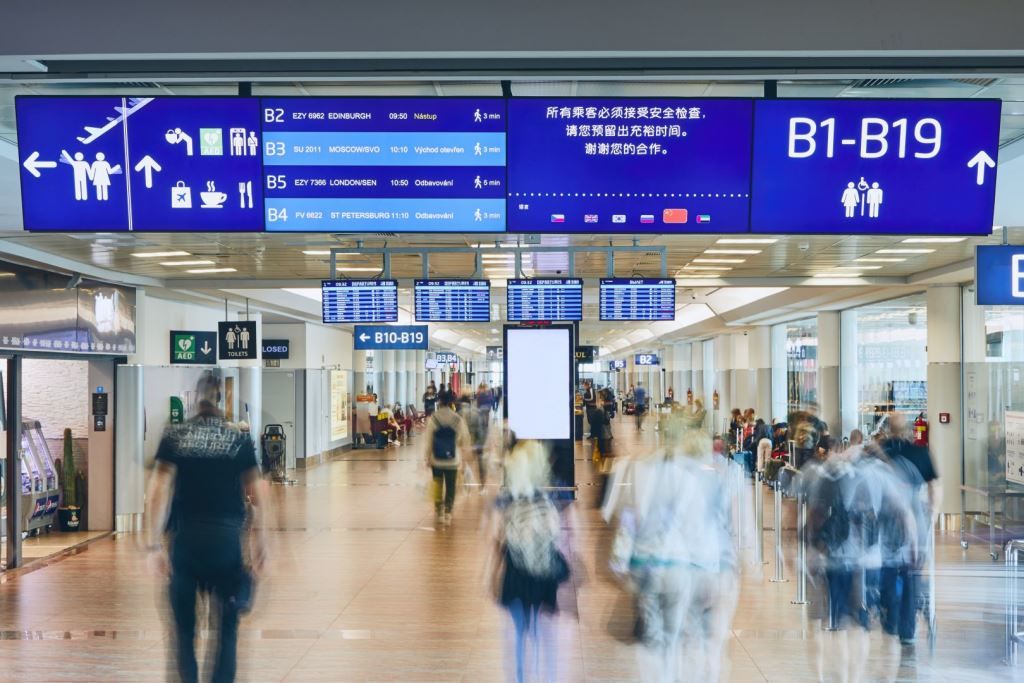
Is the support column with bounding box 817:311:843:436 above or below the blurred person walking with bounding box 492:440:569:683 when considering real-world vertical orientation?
above

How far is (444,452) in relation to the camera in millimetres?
13789

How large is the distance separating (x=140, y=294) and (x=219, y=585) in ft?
35.2

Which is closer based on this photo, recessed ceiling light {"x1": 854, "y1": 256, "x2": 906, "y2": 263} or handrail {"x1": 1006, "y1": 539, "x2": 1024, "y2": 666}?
handrail {"x1": 1006, "y1": 539, "x2": 1024, "y2": 666}

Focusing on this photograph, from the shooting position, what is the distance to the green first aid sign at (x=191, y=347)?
16406mm

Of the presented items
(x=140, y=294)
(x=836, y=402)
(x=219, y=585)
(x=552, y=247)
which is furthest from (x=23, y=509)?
Answer: (x=836, y=402)

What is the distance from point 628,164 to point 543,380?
342 inches

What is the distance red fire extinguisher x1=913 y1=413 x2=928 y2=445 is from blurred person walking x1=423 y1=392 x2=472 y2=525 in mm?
7920

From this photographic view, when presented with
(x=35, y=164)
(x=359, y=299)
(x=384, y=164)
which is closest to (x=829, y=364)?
(x=359, y=299)

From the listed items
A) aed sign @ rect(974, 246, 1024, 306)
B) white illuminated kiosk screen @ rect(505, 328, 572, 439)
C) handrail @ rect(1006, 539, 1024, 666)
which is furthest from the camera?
white illuminated kiosk screen @ rect(505, 328, 572, 439)

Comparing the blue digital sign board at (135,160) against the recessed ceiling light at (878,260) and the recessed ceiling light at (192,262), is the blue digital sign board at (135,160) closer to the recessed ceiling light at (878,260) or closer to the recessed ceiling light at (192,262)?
the recessed ceiling light at (192,262)

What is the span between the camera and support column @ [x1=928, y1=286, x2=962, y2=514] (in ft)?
50.1

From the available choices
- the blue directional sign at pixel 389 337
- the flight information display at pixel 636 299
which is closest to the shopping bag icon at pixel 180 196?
the flight information display at pixel 636 299

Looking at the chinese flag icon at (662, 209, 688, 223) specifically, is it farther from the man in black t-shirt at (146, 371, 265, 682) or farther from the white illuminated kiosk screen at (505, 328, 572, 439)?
the white illuminated kiosk screen at (505, 328, 572, 439)

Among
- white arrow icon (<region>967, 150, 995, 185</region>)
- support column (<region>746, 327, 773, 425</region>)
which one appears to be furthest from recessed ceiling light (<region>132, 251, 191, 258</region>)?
support column (<region>746, 327, 773, 425</region>)
